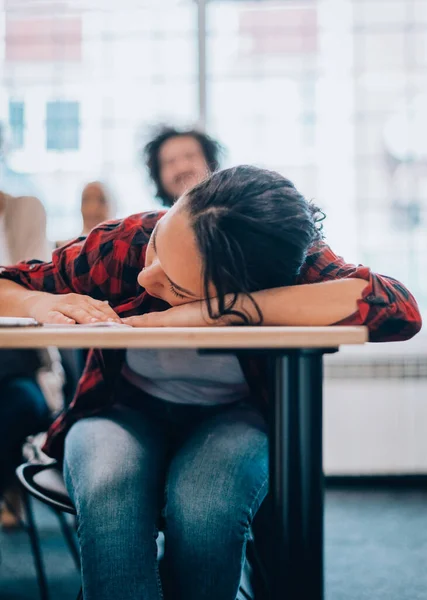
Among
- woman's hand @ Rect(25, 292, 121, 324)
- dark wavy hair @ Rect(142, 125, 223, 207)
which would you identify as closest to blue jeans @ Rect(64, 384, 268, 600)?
woman's hand @ Rect(25, 292, 121, 324)

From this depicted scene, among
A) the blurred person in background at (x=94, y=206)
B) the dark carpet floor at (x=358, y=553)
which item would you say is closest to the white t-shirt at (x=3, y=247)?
the blurred person in background at (x=94, y=206)

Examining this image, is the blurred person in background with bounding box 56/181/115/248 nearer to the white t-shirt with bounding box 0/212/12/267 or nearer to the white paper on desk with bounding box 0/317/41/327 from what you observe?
the white t-shirt with bounding box 0/212/12/267

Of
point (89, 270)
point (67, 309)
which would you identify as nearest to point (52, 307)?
point (67, 309)

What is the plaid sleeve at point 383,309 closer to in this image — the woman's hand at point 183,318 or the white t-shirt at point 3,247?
the woman's hand at point 183,318

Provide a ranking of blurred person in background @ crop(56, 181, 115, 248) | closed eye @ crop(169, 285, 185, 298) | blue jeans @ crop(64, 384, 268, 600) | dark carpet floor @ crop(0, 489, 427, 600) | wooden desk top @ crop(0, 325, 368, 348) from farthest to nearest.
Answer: blurred person in background @ crop(56, 181, 115, 248) < dark carpet floor @ crop(0, 489, 427, 600) < closed eye @ crop(169, 285, 185, 298) < blue jeans @ crop(64, 384, 268, 600) < wooden desk top @ crop(0, 325, 368, 348)

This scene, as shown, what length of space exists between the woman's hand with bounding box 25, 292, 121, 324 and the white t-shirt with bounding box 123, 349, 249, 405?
5.0 inches

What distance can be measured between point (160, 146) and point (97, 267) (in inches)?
41.5

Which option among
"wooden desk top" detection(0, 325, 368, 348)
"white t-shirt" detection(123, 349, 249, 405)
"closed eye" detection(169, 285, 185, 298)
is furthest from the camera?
"white t-shirt" detection(123, 349, 249, 405)

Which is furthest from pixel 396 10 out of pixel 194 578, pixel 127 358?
pixel 194 578

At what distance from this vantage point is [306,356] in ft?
2.57

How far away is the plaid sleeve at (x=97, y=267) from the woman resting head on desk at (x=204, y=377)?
0.20 ft

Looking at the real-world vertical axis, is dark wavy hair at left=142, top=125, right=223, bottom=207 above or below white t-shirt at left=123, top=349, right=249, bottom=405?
above

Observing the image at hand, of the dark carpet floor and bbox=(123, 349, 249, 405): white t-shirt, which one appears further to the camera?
the dark carpet floor

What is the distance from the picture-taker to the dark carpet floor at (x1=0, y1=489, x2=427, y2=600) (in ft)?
5.41
